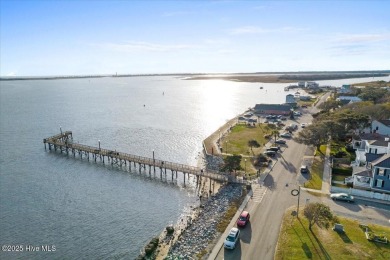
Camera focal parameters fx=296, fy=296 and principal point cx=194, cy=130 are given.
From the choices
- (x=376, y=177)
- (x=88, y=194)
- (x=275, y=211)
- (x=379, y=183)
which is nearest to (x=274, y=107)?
(x=376, y=177)

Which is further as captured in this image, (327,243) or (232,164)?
(232,164)

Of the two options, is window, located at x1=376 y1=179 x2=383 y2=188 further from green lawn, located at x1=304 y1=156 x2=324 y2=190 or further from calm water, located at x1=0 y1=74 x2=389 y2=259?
calm water, located at x1=0 y1=74 x2=389 y2=259

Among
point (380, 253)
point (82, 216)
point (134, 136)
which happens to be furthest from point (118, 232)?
point (134, 136)

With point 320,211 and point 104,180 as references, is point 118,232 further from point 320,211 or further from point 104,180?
point 320,211

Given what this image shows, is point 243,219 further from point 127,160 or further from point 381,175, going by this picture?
point 127,160

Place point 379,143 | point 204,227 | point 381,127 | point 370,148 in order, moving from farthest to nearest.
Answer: point 381,127 → point 370,148 → point 379,143 → point 204,227
